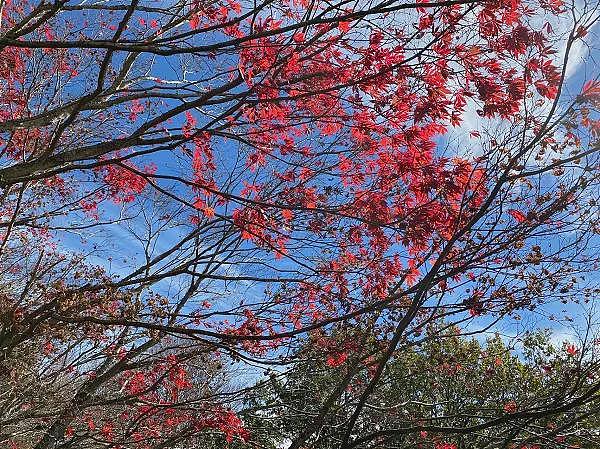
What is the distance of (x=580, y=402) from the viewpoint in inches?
139

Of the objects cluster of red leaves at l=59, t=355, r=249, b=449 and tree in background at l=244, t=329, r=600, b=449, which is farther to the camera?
cluster of red leaves at l=59, t=355, r=249, b=449

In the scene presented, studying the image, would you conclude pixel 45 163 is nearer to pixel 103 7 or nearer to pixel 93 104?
pixel 93 104

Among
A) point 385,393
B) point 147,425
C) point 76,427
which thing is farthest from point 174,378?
point 385,393

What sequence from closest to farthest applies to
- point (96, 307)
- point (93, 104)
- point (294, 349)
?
1. point (93, 104)
2. point (96, 307)
3. point (294, 349)

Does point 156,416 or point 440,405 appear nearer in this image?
point 440,405

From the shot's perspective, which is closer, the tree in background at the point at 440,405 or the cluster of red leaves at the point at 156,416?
the tree in background at the point at 440,405

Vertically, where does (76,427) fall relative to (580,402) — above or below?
below

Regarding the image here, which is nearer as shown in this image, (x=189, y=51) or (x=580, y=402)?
(x=189, y=51)

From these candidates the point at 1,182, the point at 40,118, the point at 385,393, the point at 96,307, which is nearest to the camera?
the point at 1,182

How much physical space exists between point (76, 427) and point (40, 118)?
15.0 ft

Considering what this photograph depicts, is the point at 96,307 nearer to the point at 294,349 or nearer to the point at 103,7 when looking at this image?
the point at 294,349

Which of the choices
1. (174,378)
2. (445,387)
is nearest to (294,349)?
(174,378)

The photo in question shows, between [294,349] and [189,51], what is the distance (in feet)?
13.0

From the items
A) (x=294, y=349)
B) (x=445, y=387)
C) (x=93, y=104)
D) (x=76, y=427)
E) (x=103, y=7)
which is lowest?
(x=76, y=427)
